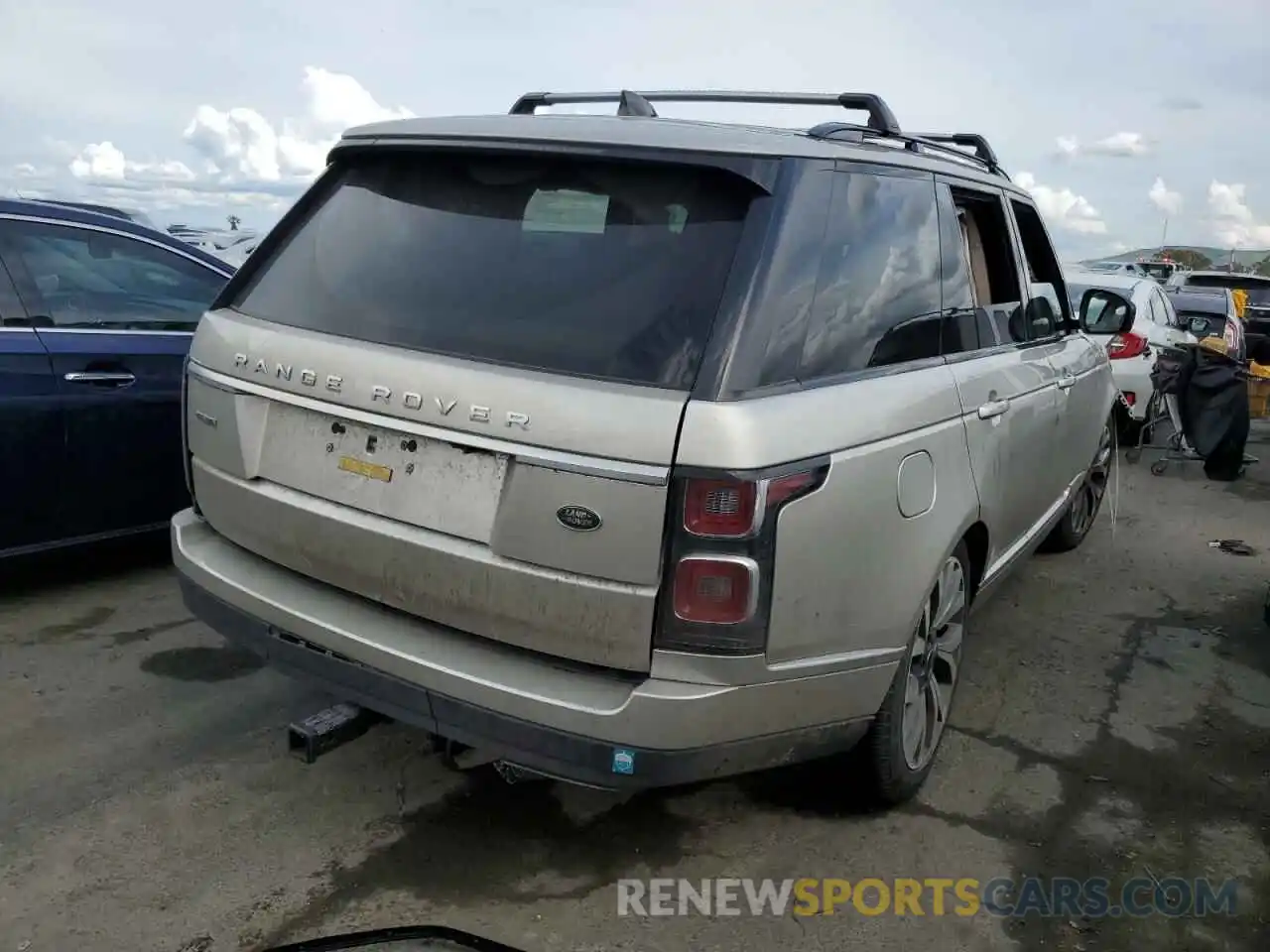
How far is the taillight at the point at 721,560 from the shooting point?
2299 millimetres

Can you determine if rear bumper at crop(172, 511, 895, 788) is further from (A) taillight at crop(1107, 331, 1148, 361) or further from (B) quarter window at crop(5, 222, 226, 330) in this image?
(A) taillight at crop(1107, 331, 1148, 361)

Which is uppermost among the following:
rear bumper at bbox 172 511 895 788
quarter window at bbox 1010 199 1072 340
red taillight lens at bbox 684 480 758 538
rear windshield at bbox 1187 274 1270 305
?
quarter window at bbox 1010 199 1072 340

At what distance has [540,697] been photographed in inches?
95.0

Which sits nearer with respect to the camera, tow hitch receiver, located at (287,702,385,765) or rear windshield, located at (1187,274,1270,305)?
tow hitch receiver, located at (287,702,385,765)

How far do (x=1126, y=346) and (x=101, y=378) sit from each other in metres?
8.07

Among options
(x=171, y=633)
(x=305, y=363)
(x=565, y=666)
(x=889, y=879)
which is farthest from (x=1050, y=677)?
(x=171, y=633)

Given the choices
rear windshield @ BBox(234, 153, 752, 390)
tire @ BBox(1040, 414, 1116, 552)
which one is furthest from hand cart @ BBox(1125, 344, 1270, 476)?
rear windshield @ BBox(234, 153, 752, 390)

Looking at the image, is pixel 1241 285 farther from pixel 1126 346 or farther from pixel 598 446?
pixel 598 446

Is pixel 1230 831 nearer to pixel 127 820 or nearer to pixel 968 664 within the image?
pixel 968 664

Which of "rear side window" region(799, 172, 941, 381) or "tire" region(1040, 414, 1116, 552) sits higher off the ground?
"rear side window" region(799, 172, 941, 381)

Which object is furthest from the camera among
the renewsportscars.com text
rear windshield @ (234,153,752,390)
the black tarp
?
the black tarp

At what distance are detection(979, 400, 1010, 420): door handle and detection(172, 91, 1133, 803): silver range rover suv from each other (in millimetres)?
120

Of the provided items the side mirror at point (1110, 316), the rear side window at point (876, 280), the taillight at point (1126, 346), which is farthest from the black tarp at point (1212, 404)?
the rear side window at point (876, 280)

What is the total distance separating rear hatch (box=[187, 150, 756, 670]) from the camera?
2.37m
